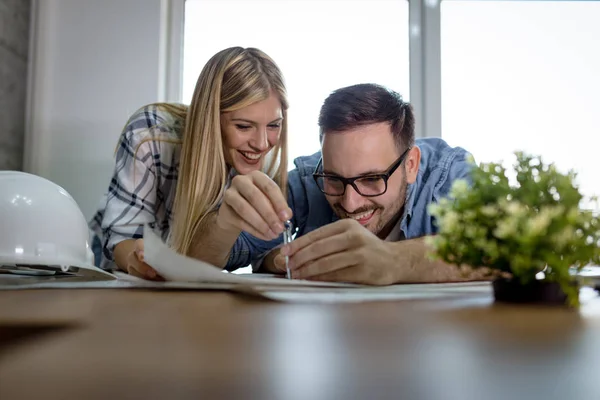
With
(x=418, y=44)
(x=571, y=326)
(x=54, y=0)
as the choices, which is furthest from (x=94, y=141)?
(x=571, y=326)

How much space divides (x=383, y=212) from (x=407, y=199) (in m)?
0.13

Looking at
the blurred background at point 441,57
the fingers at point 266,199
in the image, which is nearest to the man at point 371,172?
the fingers at point 266,199

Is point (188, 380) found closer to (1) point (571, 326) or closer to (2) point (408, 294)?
(1) point (571, 326)

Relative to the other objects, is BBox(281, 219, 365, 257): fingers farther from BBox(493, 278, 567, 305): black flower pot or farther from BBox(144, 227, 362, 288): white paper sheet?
BBox(493, 278, 567, 305): black flower pot

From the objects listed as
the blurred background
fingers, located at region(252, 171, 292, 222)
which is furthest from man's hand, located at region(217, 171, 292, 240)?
the blurred background

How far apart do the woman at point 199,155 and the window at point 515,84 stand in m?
1.69

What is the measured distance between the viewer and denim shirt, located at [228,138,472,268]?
1.56 metres

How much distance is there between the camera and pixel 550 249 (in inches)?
17.7

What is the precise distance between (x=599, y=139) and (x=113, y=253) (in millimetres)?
2790

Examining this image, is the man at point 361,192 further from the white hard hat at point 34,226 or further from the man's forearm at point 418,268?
the white hard hat at point 34,226

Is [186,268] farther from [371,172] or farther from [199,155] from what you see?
[199,155]

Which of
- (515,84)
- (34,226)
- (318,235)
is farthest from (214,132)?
(515,84)

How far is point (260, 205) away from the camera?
0.98 metres

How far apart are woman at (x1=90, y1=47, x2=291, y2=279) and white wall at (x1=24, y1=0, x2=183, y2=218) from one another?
1162 millimetres
